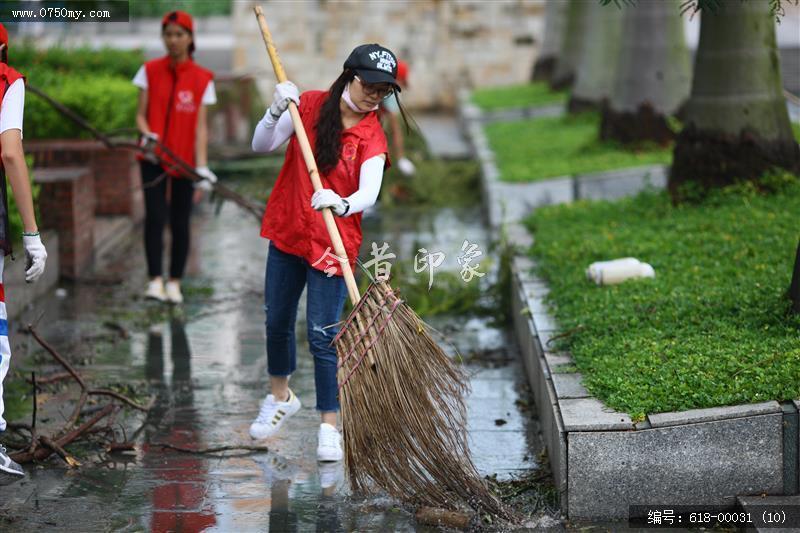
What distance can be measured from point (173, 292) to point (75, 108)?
9.53 ft

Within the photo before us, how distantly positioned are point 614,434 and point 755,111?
449 cm

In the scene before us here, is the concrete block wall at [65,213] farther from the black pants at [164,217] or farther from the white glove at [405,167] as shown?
the white glove at [405,167]

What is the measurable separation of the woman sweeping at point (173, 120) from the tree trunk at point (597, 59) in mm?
7715

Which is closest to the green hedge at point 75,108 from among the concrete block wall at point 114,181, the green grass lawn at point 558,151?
the concrete block wall at point 114,181

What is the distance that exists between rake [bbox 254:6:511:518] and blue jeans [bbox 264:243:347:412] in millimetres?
444

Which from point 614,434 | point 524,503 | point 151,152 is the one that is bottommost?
point 524,503

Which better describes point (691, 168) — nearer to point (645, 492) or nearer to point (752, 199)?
point (752, 199)

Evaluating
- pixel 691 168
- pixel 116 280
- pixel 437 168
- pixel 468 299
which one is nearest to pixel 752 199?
pixel 691 168

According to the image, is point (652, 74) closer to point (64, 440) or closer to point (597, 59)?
point (597, 59)

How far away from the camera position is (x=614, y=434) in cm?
462

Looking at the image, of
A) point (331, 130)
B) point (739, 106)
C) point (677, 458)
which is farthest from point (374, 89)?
point (739, 106)

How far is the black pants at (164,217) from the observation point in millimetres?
8195

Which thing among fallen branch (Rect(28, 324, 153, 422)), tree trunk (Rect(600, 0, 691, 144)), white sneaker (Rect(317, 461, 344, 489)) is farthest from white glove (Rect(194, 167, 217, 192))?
tree trunk (Rect(600, 0, 691, 144))

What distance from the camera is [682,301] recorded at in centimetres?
599
